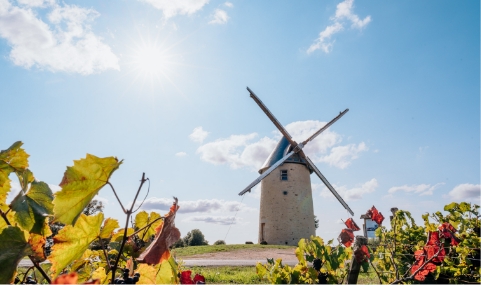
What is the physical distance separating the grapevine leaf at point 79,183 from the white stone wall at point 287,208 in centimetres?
2036

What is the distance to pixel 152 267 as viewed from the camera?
0.92 metres

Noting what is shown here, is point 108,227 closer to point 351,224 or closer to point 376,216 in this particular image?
point 351,224

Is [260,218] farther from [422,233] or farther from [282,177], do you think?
[422,233]

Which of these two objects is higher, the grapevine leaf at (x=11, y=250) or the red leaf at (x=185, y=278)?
the grapevine leaf at (x=11, y=250)

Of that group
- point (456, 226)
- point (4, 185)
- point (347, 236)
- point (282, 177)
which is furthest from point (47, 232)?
point (282, 177)

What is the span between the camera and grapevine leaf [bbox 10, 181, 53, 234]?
91cm

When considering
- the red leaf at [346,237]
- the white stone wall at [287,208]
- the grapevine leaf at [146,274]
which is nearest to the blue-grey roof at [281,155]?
the white stone wall at [287,208]

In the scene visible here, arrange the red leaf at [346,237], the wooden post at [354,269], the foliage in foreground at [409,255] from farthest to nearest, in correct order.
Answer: the red leaf at [346,237] < the foliage in foreground at [409,255] < the wooden post at [354,269]

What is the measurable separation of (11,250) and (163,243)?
0.42 m

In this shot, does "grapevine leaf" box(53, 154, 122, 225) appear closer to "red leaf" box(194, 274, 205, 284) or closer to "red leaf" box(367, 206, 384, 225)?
"red leaf" box(194, 274, 205, 284)

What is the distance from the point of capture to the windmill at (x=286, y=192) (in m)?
20.3

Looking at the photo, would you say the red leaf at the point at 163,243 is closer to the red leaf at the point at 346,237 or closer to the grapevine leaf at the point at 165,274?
the grapevine leaf at the point at 165,274

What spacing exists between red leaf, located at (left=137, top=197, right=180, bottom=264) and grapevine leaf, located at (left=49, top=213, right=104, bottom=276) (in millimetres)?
207

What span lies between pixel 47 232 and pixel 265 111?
20605mm
